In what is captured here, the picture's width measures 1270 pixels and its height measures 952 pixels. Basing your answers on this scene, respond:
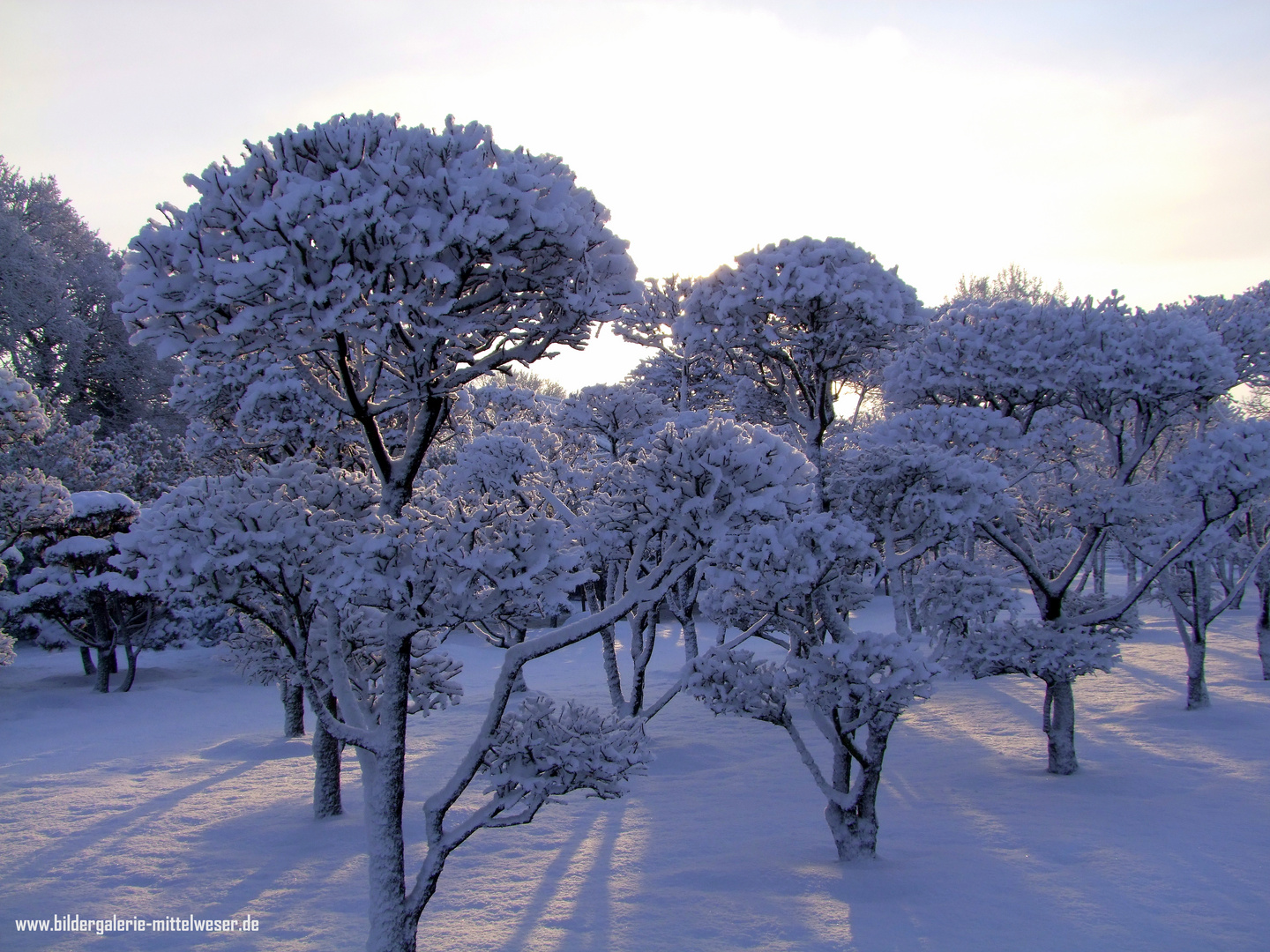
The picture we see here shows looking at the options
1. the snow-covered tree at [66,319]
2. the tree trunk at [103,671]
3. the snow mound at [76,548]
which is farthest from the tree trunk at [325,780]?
A: the snow-covered tree at [66,319]

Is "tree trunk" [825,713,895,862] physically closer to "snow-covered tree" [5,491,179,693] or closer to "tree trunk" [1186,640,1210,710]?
"tree trunk" [1186,640,1210,710]

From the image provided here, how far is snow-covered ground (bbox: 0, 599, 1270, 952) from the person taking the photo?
29.2ft

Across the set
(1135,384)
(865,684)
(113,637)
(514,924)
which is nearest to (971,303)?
(1135,384)

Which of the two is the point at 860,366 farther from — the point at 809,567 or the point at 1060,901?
the point at 1060,901

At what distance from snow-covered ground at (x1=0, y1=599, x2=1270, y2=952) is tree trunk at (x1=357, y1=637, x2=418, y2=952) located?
200cm

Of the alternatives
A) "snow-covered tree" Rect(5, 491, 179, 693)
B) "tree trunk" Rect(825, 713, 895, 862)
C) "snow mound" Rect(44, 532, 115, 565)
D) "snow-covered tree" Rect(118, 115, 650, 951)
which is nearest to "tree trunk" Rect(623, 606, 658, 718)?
"tree trunk" Rect(825, 713, 895, 862)

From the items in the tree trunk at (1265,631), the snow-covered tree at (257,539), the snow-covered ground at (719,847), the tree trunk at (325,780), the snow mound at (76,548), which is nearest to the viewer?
the snow-covered tree at (257,539)

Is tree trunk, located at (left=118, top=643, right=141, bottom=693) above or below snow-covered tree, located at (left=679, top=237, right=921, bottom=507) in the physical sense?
below

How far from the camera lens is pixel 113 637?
2539 centimetres

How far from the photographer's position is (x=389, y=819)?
703 cm

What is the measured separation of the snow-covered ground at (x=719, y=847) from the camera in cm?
891

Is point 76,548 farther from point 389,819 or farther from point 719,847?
point 389,819

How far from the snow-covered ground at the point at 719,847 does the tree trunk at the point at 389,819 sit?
200 cm

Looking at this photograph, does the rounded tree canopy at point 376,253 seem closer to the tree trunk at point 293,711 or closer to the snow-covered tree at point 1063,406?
the snow-covered tree at point 1063,406
